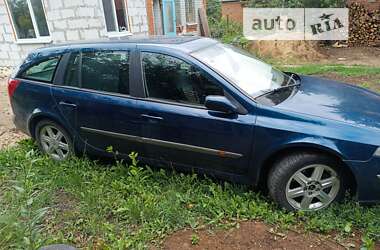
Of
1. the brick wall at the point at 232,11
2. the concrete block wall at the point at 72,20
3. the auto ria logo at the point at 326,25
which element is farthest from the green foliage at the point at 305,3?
the concrete block wall at the point at 72,20

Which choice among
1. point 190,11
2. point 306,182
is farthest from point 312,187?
point 190,11

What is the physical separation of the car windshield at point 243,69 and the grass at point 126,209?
1.04 m

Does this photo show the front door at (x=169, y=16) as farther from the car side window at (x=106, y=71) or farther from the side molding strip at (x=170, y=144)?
the side molding strip at (x=170, y=144)

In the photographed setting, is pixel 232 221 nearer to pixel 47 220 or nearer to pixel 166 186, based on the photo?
pixel 166 186

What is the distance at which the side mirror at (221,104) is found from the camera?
10.3 feet

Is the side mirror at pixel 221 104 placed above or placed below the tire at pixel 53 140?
above

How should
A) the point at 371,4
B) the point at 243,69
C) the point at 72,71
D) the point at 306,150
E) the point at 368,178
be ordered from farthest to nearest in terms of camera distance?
the point at 371,4 → the point at 72,71 → the point at 243,69 → the point at 306,150 → the point at 368,178

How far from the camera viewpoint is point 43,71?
4391 mm

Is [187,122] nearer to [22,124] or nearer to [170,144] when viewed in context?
[170,144]

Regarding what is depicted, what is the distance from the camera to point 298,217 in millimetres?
3121

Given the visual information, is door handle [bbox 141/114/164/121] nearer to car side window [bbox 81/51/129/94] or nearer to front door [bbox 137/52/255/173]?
front door [bbox 137/52/255/173]

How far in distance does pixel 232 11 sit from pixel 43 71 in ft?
51.1

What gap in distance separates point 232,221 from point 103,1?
367 inches

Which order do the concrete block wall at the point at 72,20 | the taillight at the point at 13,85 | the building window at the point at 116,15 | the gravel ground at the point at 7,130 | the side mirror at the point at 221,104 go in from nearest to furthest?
the side mirror at the point at 221,104 < the taillight at the point at 13,85 < the gravel ground at the point at 7,130 < the concrete block wall at the point at 72,20 < the building window at the point at 116,15
